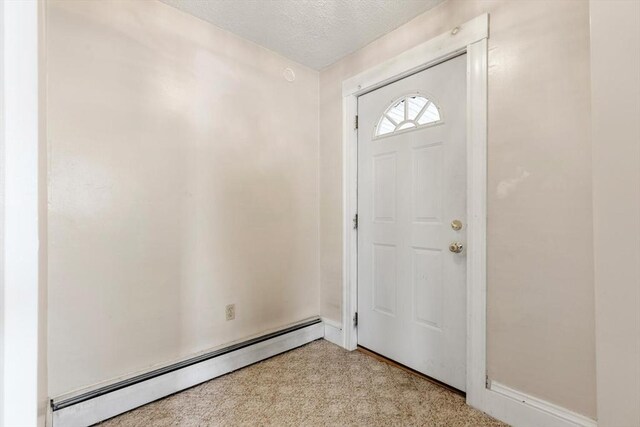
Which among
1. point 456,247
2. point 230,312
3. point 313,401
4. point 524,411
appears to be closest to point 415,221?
point 456,247

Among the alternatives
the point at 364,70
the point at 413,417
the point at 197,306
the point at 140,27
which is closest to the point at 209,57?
the point at 140,27

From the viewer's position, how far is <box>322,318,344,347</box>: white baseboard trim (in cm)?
235

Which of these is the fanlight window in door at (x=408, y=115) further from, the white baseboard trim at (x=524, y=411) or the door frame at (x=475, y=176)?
the white baseboard trim at (x=524, y=411)

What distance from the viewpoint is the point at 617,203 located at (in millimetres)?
899

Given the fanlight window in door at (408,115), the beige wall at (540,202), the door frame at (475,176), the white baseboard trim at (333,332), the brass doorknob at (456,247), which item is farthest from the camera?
the white baseboard trim at (333,332)

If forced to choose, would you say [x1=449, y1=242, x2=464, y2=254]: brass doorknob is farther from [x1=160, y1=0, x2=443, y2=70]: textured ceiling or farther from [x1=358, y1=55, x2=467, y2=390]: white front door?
[x1=160, y1=0, x2=443, y2=70]: textured ceiling

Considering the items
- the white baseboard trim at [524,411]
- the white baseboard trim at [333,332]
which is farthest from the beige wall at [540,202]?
the white baseboard trim at [333,332]

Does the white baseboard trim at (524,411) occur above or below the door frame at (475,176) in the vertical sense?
below

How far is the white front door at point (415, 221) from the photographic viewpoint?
5.65 ft

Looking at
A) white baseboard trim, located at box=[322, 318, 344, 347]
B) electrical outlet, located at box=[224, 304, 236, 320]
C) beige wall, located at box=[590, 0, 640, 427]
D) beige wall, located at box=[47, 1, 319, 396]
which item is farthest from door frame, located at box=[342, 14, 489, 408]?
electrical outlet, located at box=[224, 304, 236, 320]

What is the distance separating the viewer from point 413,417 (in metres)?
1.51

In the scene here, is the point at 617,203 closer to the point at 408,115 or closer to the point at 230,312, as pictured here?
the point at 408,115

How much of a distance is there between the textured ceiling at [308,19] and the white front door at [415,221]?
1.26 feet

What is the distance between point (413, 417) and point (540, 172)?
1383mm
